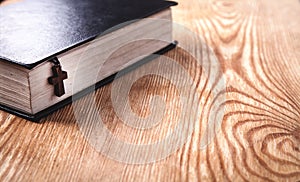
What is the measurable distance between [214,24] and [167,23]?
0.90ft

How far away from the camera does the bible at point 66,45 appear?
896 millimetres

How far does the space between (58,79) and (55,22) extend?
0.21 meters

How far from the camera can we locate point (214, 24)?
56.3 inches

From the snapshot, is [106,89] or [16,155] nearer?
[16,155]

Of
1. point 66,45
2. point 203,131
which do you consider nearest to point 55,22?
point 66,45

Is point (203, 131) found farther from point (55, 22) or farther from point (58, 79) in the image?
point (55, 22)

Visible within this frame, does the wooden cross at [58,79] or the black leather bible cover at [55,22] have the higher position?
the black leather bible cover at [55,22]

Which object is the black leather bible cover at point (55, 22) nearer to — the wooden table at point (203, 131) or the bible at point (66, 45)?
the bible at point (66, 45)

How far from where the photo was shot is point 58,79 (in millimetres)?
910

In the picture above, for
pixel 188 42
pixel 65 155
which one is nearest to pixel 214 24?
pixel 188 42

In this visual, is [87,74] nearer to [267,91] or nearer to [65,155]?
[65,155]

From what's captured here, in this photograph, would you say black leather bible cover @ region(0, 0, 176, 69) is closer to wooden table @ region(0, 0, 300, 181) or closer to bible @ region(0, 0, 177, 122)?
bible @ region(0, 0, 177, 122)

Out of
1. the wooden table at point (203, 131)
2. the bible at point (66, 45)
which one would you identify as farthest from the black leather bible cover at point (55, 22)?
the wooden table at point (203, 131)

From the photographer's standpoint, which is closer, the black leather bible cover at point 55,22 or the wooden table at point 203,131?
the wooden table at point 203,131
